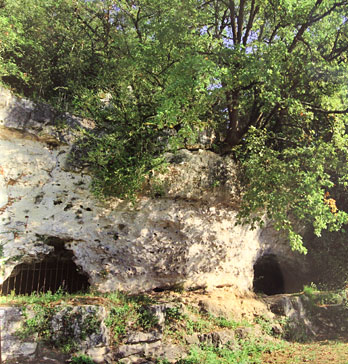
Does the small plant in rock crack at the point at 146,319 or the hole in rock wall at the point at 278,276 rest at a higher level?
the hole in rock wall at the point at 278,276

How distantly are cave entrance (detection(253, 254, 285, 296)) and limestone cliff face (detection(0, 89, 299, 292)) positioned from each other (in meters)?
3.21

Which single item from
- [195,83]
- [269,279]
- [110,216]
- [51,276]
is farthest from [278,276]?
[195,83]

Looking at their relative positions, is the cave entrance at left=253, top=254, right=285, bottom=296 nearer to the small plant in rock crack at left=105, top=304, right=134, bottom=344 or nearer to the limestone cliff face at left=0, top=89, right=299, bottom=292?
the limestone cliff face at left=0, top=89, right=299, bottom=292

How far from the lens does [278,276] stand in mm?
12492

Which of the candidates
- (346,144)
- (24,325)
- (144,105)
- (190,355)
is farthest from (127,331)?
(346,144)

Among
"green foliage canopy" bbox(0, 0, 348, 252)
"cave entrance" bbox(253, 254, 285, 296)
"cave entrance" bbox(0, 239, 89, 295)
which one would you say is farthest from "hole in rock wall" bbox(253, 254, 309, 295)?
"cave entrance" bbox(0, 239, 89, 295)

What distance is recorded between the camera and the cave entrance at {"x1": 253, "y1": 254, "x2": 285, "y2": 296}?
12094mm

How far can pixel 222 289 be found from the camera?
28.8 ft

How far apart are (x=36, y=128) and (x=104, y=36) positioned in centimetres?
395

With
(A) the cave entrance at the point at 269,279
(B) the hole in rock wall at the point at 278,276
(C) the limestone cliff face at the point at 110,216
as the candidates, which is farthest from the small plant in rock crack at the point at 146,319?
(A) the cave entrance at the point at 269,279

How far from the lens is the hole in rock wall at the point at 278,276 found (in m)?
11.7

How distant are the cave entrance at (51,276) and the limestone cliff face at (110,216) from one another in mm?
352

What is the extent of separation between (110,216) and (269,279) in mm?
7528

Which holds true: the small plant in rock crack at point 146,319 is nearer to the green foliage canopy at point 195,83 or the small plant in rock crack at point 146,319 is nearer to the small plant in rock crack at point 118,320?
the small plant in rock crack at point 118,320
